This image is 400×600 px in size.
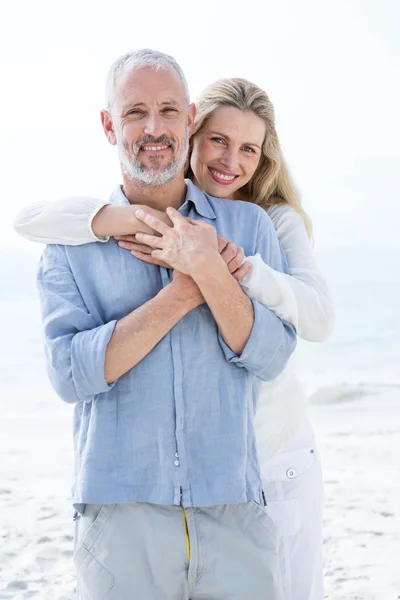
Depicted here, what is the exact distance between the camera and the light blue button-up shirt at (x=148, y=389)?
1.50 m

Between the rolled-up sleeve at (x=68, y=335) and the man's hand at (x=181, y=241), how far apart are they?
0.60 ft

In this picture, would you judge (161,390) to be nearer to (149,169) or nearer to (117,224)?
(117,224)

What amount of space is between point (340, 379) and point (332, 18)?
9788mm

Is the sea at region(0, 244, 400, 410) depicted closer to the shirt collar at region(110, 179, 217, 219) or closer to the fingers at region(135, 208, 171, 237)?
the shirt collar at region(110, 179, 217, 219)

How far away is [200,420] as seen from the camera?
1.55m

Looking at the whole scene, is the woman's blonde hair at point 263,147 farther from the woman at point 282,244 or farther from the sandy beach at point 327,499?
the sandy beach at point 327,499

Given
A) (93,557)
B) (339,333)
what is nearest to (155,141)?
(93,557)

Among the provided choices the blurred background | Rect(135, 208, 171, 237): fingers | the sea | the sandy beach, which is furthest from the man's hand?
the sea

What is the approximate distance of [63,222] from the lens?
5.33ft

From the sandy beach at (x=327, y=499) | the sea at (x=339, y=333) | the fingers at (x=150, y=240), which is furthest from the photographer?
the sea at (x=339, y=333)

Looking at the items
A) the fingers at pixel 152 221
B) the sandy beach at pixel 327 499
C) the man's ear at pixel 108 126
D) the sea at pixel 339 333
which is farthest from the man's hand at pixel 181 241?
the sea at pixel 339 333

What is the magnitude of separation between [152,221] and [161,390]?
1.18ft

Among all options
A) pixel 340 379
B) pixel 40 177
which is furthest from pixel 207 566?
pixel 40 177

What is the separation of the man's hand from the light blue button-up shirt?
0.07 meters
